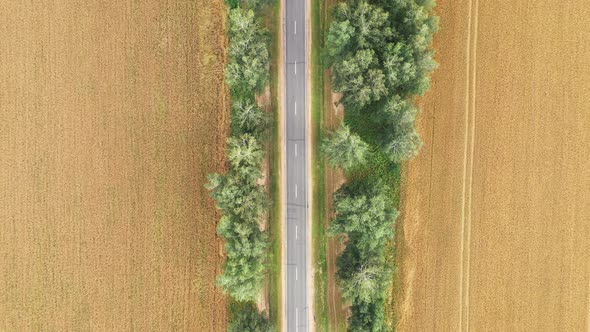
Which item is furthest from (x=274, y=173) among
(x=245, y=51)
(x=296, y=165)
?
(x=245, y=51)

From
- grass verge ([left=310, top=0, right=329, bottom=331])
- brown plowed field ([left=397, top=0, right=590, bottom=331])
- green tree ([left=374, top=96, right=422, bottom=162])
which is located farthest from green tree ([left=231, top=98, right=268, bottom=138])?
brown plowed field ([left=397, top=0, right=590, bottom=331])

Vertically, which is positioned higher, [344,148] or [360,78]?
[360,78]

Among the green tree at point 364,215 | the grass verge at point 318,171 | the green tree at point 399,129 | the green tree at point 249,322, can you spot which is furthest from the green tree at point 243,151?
the green tree at point 249,322

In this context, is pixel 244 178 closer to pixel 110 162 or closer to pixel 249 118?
pixel 249 118

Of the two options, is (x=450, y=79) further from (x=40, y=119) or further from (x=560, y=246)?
(x=40, y=119)

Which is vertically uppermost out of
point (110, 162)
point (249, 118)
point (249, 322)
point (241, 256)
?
point (249, 118)

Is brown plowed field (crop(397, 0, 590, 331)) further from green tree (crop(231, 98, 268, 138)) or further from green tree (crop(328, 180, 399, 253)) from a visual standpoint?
green tree (crop(231, 98, 268, 138))

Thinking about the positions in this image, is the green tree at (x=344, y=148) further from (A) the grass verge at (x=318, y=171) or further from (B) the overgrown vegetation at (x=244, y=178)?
(B) the overgrown vegetation at (x=244, y=178)

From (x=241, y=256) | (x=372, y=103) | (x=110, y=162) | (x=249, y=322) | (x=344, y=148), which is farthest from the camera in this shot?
(x=110, y=162)
